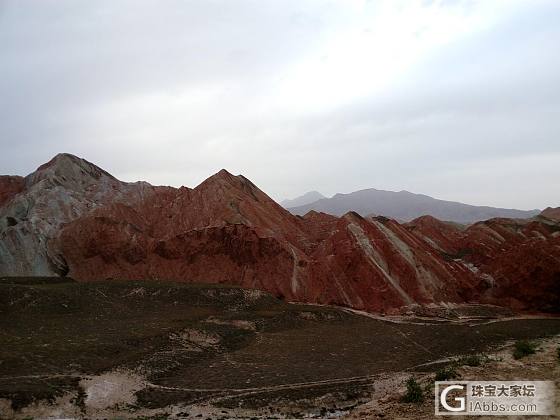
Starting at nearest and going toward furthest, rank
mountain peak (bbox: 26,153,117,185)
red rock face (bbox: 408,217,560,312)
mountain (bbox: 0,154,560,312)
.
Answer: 1. red rock face (bbox: 408,217,560,312)
2. mountain (bbox: 0,154,560,312)
3. mountain peak (bbox: 26,153,117,185)

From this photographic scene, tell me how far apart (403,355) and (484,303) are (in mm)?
21848

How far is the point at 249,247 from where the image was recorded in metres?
50.3

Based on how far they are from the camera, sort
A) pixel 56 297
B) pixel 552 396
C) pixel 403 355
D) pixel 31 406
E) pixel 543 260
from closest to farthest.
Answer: pixel 552 396 → pixel 31 406 → pixel 403 355 → pixel 56 297 → pixel 543 260

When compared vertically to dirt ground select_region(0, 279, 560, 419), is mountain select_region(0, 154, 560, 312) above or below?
above

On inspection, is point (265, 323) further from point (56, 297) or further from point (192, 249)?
point (192, 249)

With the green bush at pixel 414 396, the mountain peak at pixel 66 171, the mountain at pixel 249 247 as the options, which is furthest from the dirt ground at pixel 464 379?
the mountain peak at pixel 66 171

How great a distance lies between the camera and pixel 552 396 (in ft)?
47.8

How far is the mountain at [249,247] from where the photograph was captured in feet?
149

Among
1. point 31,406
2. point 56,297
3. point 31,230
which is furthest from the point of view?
point 31,230

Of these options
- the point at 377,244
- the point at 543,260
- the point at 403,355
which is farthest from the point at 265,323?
the point at 543,260

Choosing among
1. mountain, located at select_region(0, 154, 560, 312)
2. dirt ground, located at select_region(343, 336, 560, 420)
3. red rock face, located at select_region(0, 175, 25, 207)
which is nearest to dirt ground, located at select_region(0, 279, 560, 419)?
dirt ground, located at select_region(343, 336, 560, 420)

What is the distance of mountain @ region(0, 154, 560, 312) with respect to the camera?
149ft

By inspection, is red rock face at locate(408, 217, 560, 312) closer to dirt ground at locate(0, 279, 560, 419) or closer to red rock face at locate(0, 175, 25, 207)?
dirt ground at locate(0, 279, 560, 419)

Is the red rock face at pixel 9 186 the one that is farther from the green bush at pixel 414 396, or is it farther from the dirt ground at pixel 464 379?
the green bush at pixel 414 396
